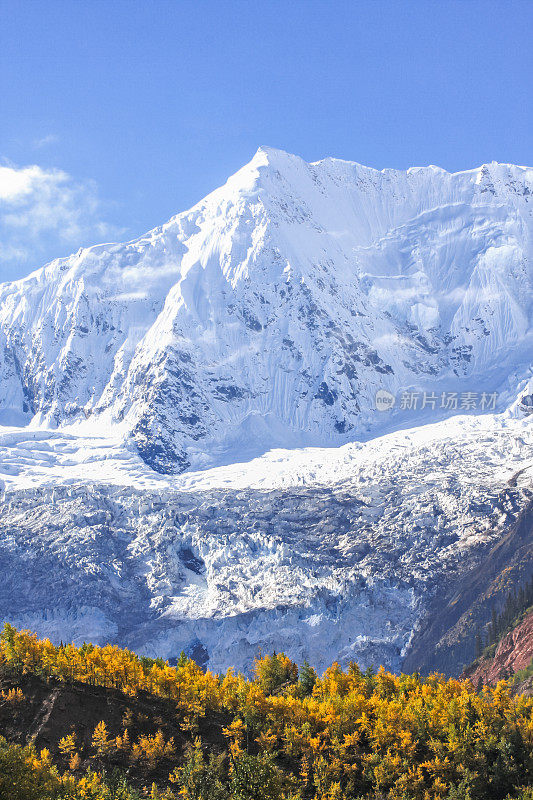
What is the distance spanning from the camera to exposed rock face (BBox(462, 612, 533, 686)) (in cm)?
17550

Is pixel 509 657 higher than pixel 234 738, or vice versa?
pixel 234 738

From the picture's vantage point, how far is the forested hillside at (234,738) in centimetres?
8188

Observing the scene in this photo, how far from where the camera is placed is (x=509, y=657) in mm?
183125

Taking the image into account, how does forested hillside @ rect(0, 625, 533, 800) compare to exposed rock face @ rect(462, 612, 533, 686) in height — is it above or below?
above

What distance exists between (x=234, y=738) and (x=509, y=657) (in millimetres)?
106288

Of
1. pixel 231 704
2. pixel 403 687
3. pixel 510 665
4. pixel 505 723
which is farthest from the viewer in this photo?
pixel 510 665

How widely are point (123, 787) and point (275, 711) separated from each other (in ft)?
79.4

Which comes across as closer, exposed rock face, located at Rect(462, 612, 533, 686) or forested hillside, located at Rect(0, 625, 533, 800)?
forested hillside, located at Rect(0, 625, 533, 800)

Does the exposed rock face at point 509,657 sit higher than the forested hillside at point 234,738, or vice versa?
the forested hillside at point 234,738

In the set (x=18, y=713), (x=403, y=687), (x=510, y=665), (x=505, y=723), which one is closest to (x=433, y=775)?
(x=505, y=723)

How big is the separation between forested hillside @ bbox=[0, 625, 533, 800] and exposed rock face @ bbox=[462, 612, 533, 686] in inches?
2962

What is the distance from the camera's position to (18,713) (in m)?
88.8

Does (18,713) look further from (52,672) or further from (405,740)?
(405,740)

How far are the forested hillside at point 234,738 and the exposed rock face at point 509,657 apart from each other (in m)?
75.2
